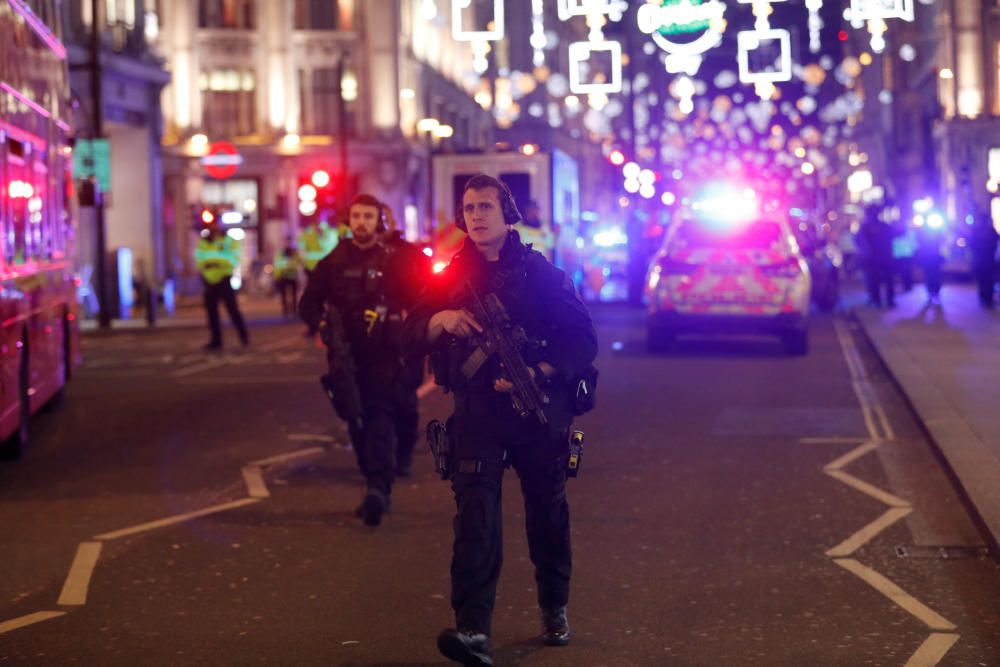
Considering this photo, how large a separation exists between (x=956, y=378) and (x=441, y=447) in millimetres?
11545

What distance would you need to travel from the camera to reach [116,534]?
9250 mm

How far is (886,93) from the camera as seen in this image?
316 feet

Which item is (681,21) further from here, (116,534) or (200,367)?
(116,534)

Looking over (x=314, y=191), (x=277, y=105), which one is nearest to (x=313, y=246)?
(x=314, y=191)

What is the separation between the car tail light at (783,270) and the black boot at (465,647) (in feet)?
Answer: 52.1

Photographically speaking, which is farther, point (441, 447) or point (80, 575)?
point (80, 575)

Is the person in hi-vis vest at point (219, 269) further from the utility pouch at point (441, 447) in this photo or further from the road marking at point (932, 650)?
the road marking at point (932, 650)

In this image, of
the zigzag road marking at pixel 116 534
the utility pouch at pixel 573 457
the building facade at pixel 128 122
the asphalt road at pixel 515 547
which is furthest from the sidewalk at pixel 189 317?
the utility pouch at pixel 573 457

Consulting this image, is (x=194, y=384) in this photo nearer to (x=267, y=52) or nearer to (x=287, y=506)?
(x=287, y=506)

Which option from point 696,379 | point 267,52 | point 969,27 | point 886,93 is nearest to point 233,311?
point 696,379

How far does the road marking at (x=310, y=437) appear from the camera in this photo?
44.4 ft

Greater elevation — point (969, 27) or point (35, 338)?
point (969, 27)

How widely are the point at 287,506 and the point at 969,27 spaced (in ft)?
208

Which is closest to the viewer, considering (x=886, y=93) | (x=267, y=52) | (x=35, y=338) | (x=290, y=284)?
A: (x=35, y=338)
